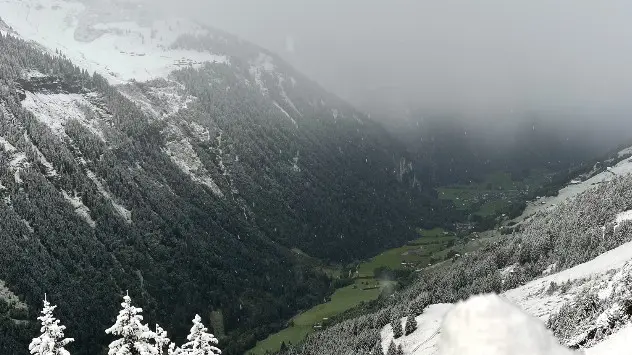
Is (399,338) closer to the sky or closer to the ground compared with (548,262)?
closer to the ground

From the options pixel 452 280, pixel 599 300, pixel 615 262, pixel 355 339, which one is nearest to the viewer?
pixel 599 300

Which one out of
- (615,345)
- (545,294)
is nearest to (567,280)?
(545,294)

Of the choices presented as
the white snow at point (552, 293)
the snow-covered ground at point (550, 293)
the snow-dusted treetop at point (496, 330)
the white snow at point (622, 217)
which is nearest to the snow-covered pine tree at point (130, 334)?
the snow-dusted treetop at point (496, 330)

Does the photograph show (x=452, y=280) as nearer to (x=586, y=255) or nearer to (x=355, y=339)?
Answer: (x=355, y=339)

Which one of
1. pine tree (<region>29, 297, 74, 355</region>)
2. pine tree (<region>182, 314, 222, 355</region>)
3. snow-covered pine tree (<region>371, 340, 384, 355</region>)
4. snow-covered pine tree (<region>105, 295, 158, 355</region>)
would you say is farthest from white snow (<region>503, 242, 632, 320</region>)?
pine tree (<region>29, 297, 74, 355</region>)

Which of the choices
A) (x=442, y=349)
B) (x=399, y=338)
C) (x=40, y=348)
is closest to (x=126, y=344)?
(x=40, y=348)

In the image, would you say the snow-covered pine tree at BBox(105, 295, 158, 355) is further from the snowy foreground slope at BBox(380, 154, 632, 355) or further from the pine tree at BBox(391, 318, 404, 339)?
the pine tree at BBox(391, 318, 404, 339)

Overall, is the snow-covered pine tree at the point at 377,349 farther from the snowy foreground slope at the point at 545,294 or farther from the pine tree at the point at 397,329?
the pine tree at the point at 397,329
